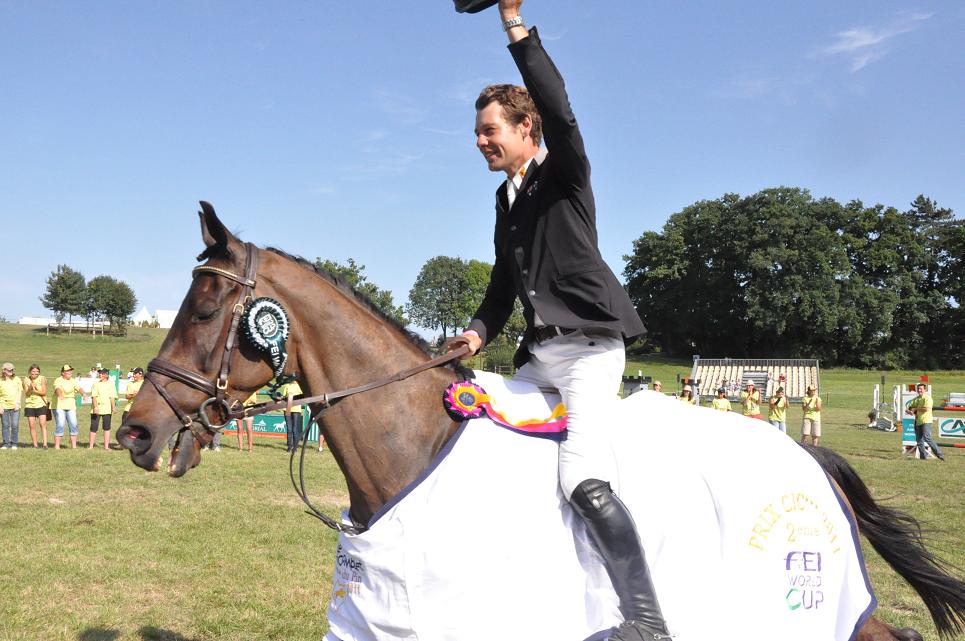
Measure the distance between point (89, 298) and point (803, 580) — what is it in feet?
335

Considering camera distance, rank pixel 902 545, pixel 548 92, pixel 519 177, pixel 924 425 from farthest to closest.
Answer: pixel 924 425, pixel 902 545, pixel 519 177, pixel 548 92

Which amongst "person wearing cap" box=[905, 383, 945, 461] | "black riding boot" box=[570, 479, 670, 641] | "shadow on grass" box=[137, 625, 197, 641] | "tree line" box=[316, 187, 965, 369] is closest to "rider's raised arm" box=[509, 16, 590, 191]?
"black riding boot" box=[570, 479, 670, 641]

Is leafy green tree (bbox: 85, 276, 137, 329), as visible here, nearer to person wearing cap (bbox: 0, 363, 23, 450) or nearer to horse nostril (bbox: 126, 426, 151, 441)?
person wearing cap (bbox: 0, 363, 23, 450)

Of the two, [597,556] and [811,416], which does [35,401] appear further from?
[811,416]

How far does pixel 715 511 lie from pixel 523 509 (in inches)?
44.4

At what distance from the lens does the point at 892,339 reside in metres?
77.2

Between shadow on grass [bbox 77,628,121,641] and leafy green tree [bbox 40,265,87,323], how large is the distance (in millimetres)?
95701

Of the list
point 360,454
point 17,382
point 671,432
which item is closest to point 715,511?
point 671,432

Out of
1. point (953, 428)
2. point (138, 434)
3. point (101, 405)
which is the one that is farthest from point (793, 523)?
point (953, 428)

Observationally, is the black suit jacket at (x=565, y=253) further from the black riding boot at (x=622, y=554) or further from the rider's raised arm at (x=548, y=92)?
the black riding boot at (x=622, y=554)

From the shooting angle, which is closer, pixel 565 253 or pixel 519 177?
pixel 565 253

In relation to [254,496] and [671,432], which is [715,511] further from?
[254,496]

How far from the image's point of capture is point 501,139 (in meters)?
3.53

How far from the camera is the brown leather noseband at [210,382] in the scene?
3248 mm
